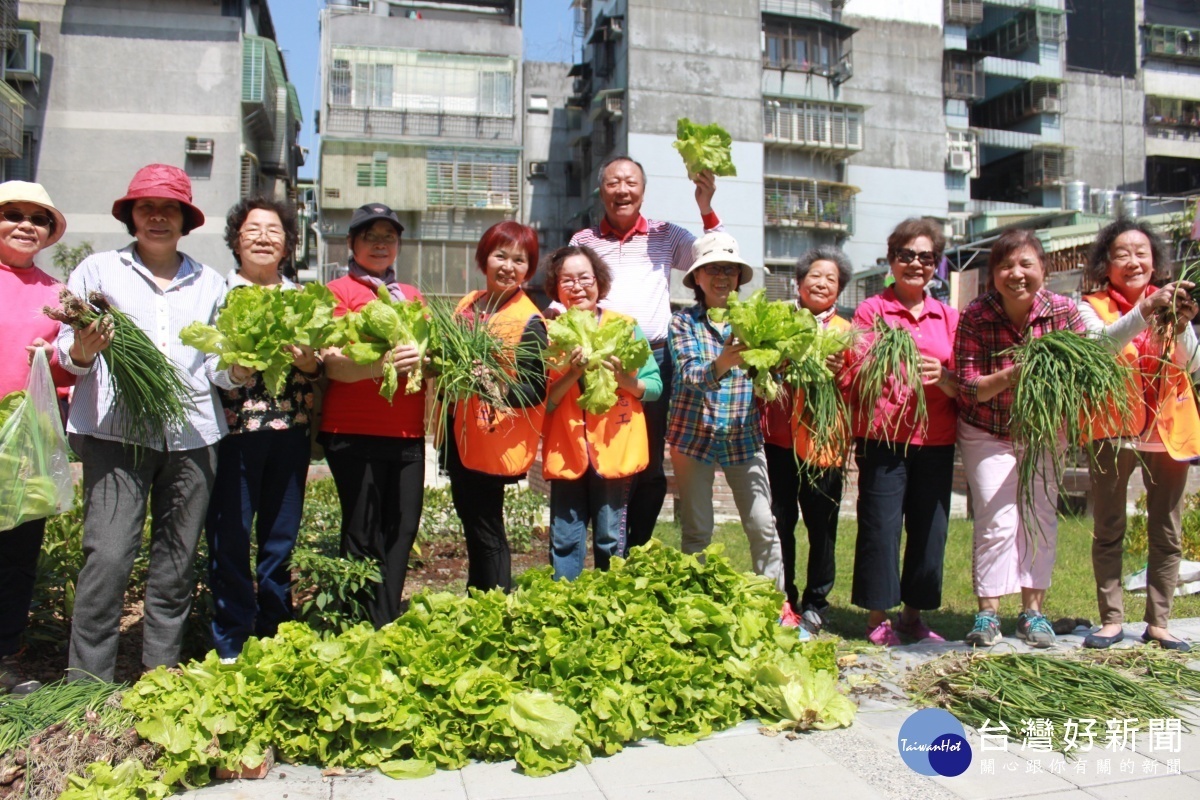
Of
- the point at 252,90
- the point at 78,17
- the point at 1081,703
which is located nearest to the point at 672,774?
the point at 1081,703

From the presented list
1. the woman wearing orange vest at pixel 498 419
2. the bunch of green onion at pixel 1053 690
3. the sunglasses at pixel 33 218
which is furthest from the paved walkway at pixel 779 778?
the sunglasses at pixel 33 218

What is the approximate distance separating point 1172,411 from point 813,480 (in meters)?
1.72

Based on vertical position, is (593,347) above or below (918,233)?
below

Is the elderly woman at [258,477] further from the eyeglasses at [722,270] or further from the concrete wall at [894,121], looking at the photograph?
the concrete wall at [894,121]

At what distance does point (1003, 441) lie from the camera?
4.47m

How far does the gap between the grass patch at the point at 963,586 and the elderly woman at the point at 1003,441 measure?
0.33m

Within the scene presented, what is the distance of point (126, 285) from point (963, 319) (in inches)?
149

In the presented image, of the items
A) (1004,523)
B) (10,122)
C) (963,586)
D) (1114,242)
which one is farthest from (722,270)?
(10,122)

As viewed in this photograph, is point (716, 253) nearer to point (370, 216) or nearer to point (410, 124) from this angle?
point (370, 216)

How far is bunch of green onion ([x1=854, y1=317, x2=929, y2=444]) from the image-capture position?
4316mm

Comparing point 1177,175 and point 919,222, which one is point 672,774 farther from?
point 1177,175

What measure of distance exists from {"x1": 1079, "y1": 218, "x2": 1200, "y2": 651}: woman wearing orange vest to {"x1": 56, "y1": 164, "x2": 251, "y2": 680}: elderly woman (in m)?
4.03

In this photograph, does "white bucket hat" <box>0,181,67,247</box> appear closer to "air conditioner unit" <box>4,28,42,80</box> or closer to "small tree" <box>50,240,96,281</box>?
"small tree" <box>50,240,96,281</box>

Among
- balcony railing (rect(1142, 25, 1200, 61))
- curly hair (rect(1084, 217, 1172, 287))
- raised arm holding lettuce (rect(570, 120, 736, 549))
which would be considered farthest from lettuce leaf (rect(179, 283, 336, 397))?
balcony railing (rect(1142, 25, 1200, 61))
